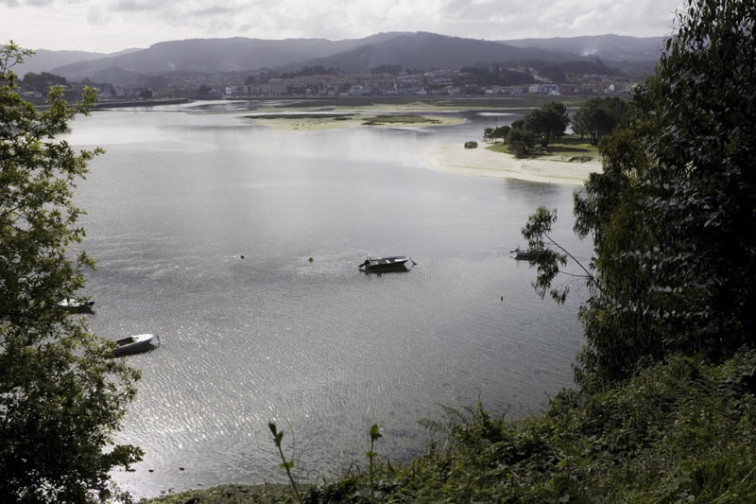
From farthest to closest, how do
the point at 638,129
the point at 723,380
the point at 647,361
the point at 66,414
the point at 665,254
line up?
the point at 638,129, the point at 647,361, the point at 665,254, the point at 66,414, the point at 723,380

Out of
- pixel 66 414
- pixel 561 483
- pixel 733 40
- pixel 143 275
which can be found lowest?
pixel 143 275

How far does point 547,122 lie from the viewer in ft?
279

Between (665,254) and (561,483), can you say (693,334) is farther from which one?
(561,483)

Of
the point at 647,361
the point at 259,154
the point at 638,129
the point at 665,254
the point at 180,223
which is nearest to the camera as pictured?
the point at 665,254

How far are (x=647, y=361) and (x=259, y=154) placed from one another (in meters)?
78.0

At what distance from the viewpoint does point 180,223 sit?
49375 mm

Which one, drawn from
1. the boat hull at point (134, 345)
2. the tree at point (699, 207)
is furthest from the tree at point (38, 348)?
the boat hull at point (134, 345)

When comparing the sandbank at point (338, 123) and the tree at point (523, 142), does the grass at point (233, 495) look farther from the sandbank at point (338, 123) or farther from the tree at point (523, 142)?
the sandbank at point (338, 123)

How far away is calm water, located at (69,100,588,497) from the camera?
20.5 metres

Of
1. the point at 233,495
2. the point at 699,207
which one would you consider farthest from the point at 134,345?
the point at 699,207

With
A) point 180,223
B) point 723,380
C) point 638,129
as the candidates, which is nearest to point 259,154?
point 180,223

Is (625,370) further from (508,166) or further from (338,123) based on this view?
(338,123)

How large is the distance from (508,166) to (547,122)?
1465 cm

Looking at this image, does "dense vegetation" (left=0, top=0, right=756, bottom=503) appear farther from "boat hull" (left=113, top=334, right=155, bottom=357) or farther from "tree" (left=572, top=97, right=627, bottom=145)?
"tree" (left=572, top=97, right=627, bottom=145)
